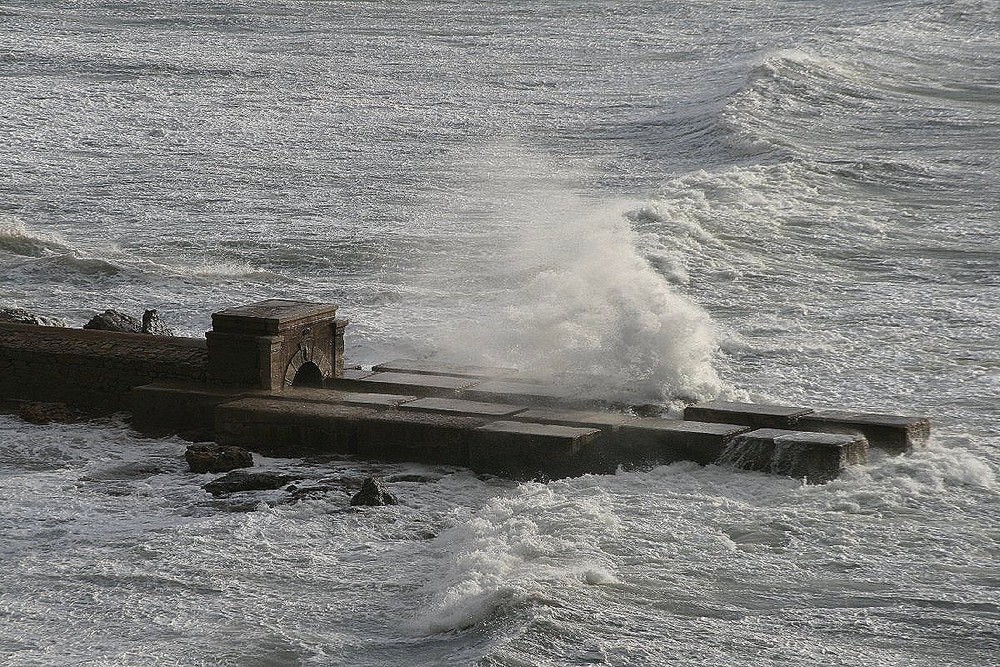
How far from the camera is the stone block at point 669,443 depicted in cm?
993

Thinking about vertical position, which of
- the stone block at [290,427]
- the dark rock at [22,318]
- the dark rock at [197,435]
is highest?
the dark rock at [22,318]

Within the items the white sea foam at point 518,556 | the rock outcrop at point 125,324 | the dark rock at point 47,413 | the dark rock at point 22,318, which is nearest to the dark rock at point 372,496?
the white sea foam at point 518,556

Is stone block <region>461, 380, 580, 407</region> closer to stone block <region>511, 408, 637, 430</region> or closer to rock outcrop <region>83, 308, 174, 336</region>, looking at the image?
stone block <region>511, 408, 637, 430</region>

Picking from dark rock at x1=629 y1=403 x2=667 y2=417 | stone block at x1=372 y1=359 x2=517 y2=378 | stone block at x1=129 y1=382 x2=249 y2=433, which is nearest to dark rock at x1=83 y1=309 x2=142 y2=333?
stone block at x1=129 y1=382 x2=249 y2=433

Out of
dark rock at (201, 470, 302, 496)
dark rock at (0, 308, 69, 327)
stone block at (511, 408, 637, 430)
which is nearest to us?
dark rock at (201, 470, 302, 496)

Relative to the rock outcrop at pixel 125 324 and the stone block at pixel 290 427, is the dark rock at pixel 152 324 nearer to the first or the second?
the rock outcrop at pixel 125 324

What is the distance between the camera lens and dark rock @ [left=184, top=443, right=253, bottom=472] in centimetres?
1005

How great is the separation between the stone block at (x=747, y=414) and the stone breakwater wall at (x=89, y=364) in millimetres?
3601

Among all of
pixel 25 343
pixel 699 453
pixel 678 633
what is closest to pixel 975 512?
pixel 699 453

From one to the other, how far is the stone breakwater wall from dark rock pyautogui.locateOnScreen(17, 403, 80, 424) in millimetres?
152

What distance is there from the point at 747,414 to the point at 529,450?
153cm

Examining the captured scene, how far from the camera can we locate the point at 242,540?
8.76 meters

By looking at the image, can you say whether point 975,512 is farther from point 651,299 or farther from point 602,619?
point 651,299

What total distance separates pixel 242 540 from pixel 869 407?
543 cm
